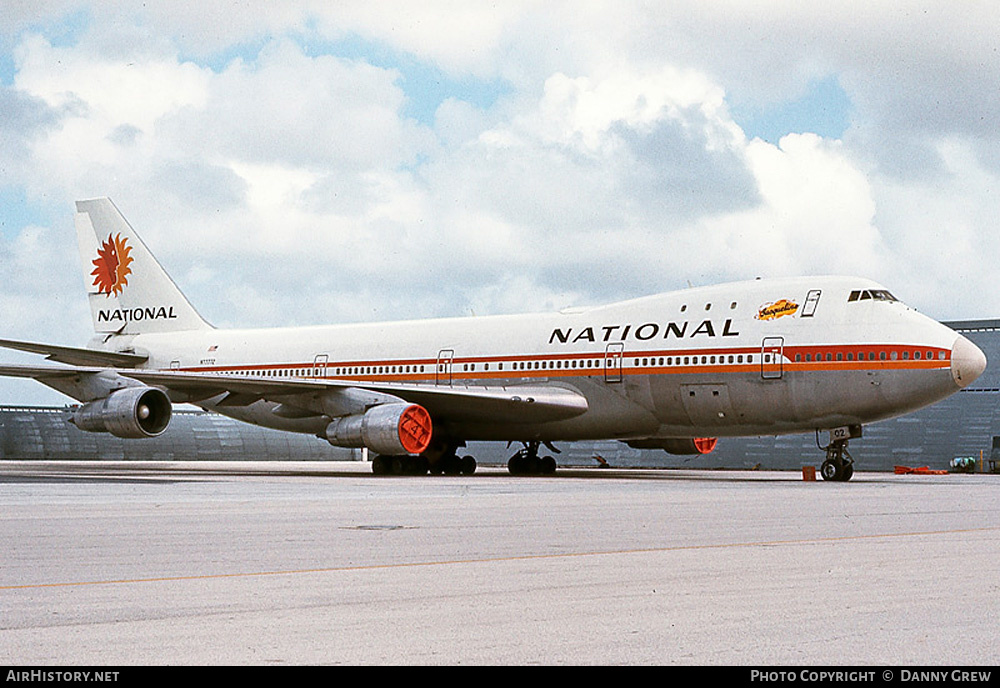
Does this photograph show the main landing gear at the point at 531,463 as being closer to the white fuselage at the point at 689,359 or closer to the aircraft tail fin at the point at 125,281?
the white fuselage at the point at 689,359

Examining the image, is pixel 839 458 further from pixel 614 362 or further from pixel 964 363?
pixel 614 362

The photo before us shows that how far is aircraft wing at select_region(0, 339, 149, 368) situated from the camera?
34.7m

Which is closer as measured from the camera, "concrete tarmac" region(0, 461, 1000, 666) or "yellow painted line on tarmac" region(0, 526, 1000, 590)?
"concrete tarmac" region(0, 461, 1000, 666)

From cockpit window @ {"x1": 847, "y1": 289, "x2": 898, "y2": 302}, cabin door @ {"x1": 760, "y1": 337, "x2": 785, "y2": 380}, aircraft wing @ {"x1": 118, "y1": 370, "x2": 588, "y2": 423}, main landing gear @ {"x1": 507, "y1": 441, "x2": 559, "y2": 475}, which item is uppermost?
cockpit window @ {"x1": 847, "y1": 289, "x2": 898, "y2": 302}

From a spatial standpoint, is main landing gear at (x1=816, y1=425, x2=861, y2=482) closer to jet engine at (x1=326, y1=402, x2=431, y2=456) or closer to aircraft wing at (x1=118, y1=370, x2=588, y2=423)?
aircraft wing at (x1=118, y1=370, x2=588, y2=423)

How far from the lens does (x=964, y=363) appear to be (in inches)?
1085

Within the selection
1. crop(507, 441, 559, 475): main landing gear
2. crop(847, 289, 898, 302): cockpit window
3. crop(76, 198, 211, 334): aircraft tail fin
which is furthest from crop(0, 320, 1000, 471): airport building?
crop(847, 289, 898, 302): cockpit window

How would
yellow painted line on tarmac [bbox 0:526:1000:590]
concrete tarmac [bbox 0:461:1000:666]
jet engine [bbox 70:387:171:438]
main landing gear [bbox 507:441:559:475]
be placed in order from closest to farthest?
concrete tarmac [bbox 0:461:1000:666] → yellow painted line on tarmac [bbox 0:526:1000:590] → jet engine [bbox 70:387:171:438] → main landing gear [bbox 507:441:559:475]

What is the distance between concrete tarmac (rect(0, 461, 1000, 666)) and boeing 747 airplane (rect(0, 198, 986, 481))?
12038mm

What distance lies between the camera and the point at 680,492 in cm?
2192

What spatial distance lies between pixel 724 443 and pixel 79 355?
2365 centimetres

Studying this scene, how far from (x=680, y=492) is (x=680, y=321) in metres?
9.45

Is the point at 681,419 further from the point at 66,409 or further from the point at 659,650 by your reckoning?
the point at 66,409

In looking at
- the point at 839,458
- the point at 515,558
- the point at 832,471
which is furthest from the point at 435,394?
the point at 515,558
